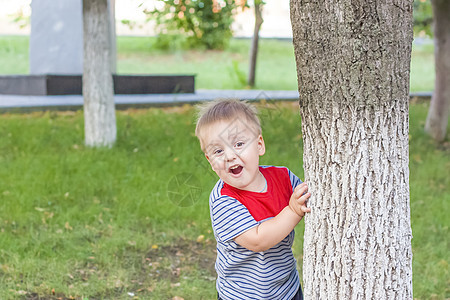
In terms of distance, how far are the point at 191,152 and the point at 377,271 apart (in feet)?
18.0

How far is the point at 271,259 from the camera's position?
217 cm

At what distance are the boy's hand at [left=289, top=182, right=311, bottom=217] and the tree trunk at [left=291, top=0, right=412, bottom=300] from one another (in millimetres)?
41

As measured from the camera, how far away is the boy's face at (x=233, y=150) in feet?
6.83

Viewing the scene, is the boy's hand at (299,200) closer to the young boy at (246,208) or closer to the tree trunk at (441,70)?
the young boy at (246,208)

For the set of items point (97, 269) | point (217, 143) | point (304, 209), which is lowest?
point (97, 269)

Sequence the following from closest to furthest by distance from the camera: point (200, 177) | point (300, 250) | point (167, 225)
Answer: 1. point (300, 250)
2. point (167, 225)
3. point (200, 177)

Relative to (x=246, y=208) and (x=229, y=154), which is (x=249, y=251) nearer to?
(x=246, y=208)

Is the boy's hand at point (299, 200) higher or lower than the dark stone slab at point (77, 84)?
higher

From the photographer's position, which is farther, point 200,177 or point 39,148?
point 39,148

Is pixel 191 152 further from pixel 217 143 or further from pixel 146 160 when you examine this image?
pixel 217 143

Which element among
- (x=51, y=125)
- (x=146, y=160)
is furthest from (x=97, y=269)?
(x=51, y=125)

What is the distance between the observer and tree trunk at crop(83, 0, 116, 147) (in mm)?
7766

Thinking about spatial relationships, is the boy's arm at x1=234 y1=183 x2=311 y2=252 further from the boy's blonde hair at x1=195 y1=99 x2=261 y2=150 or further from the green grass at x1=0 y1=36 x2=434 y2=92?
the green grass at x1=0 y1=36 x2=434 y2=92

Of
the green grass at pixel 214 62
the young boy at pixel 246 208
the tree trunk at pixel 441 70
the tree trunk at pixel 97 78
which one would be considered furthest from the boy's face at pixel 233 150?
the green grass at pixel 214 62
